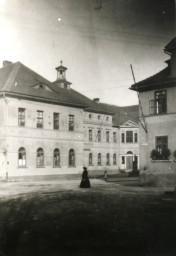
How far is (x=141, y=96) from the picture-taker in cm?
1638

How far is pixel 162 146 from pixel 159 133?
78cm

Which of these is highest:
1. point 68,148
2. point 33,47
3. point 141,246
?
point 33,47

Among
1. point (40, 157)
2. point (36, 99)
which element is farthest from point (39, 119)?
point (40, 157)

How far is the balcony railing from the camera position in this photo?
15053mm

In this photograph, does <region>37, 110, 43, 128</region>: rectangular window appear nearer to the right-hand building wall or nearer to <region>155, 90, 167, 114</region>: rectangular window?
the right-hand building wall

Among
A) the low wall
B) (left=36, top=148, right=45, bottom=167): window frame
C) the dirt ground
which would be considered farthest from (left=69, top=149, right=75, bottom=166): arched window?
the dirt ground

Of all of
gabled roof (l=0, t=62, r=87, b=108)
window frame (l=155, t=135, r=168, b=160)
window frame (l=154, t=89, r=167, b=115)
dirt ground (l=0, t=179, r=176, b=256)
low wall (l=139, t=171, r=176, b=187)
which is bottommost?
dirt ground (l=0, t=179, r=176, b=256)

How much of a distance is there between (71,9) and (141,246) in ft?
12.9

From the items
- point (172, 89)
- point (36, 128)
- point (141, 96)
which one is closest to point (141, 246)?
point (172, 89)

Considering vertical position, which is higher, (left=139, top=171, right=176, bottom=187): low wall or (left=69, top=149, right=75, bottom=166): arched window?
(left=69, top=149, right=75, bottom=166): arched window

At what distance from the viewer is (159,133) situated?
50.2 ft

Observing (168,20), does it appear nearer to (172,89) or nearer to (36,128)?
(172,89)

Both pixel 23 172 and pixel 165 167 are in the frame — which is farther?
pixel 23 172

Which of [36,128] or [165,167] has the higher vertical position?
[36,128]
